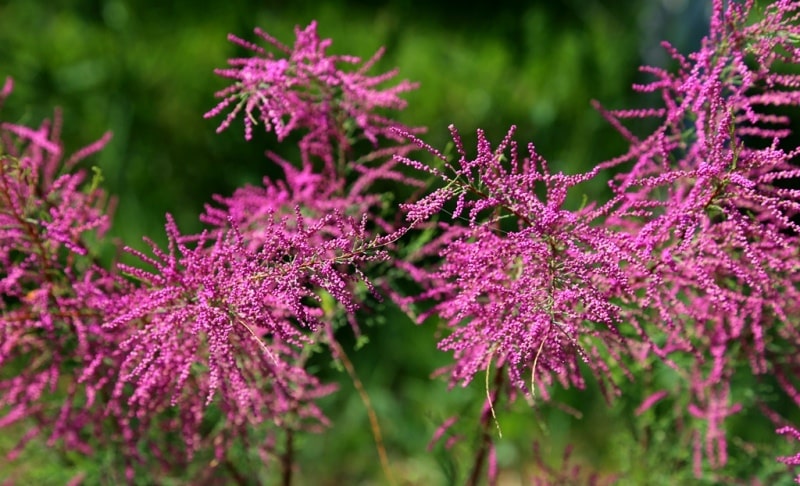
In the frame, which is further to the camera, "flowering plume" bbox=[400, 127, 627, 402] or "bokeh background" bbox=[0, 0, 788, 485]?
"bokeh background" bbox=[0, 0, 788, 485]

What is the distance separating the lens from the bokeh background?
297 centimetres

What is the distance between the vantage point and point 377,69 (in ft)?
10.3

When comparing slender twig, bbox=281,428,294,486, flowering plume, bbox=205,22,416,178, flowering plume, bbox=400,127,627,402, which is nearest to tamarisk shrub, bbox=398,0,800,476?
flowering plume, bbox=400,127,627,402

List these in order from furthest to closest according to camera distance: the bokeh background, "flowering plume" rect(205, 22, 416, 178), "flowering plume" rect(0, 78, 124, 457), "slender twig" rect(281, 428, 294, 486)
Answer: the bokeh background, "slender twig" rect(281, 428, 294, 486), "flowering plume" rect(0, 78, 124, 457), "flowering plume" rect(205, 22, 416, 178)

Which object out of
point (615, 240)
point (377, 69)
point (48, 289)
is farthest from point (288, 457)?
point (377, 69)

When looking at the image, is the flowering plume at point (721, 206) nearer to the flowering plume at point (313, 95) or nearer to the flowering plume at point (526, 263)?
the flowering plume at point (526, 263)

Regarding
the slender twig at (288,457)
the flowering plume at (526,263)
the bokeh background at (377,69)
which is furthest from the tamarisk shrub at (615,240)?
the bokeh background at (377,69)

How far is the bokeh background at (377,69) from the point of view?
2973mm

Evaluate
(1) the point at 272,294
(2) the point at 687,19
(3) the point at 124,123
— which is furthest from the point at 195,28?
(1) the point at 272,294

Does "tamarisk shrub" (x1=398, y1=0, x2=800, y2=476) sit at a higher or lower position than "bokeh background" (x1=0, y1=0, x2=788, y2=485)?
lower

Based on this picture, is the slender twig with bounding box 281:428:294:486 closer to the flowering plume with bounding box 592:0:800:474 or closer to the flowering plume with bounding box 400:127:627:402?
the flowering plume with bounding box 400:127:627:402

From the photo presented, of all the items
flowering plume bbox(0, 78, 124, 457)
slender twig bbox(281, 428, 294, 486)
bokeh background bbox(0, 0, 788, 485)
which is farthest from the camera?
bokeh background bbox(0, 0, 788, 485)

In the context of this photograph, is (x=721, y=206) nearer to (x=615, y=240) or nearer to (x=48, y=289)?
(x=615, y=240)

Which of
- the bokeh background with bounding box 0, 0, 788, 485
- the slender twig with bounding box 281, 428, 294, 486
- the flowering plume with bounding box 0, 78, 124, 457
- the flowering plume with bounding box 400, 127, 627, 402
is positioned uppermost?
the bokeh background with bounding box 0, 0, 788, 485
